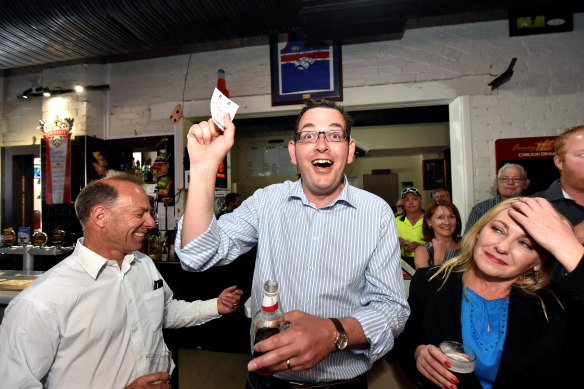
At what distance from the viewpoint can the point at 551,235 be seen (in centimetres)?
118

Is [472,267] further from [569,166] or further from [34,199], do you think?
[34,199]

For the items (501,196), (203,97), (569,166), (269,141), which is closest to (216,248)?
(569,166)

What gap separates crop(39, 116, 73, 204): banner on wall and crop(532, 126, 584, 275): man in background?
17.8ft

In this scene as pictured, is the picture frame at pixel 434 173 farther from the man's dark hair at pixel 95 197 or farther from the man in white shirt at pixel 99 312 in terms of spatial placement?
the man's dark hair at pixel 95 197

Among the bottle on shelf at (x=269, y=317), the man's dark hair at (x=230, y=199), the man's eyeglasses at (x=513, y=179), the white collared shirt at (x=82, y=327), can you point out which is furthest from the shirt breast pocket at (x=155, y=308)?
the man's eyeglasses at (x=513, y=179)

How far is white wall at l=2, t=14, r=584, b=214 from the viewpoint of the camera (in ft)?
11.3

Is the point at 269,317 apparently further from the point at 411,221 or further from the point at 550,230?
the point at 411,221

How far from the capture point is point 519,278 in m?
1.41

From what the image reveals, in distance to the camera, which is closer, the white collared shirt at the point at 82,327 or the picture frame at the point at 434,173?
the white collared shirt at the point at 82,327

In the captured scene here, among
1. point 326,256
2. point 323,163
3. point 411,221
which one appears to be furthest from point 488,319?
point 411,221

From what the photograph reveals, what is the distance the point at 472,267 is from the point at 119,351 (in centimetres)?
178

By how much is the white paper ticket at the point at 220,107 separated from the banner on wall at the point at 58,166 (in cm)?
443

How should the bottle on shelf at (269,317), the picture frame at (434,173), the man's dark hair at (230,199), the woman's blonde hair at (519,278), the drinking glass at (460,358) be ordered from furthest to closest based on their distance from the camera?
the picture frame at (434,173) → the man's dark hair at (230,199) → the woman's blonde hair at (519,278) → the drinking glass at (460,358) → the bottle on shelf at (269,317)

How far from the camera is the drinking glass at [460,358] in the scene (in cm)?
111
